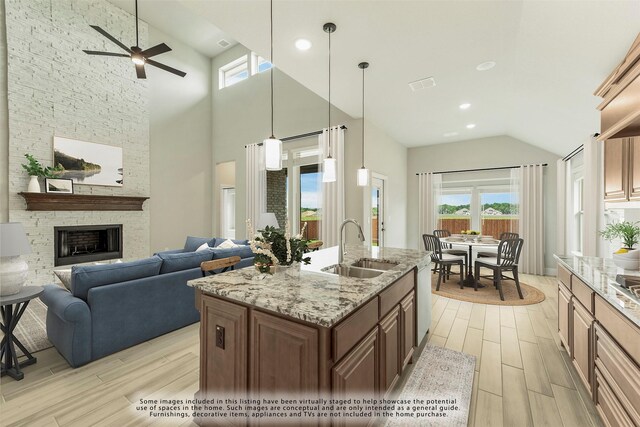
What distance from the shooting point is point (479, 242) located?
4.79 meters

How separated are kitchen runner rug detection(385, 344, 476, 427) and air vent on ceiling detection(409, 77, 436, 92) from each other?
3.08 m

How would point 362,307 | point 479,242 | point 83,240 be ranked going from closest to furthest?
point 362,307
point 479,242
point 83,240

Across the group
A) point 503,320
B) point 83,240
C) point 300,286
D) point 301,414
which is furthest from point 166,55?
point 503,320

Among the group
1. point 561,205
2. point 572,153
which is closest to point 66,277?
point 572,153

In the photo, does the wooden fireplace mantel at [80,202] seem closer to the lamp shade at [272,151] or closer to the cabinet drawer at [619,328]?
the lamp shade at [272,151]

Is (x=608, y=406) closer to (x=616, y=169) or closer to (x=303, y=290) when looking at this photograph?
(x=616, y=169)

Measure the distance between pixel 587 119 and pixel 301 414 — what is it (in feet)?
14.3

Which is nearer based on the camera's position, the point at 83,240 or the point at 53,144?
the point at 53,144

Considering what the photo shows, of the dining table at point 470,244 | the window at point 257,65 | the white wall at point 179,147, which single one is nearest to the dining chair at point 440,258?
the dining table at point 470,244

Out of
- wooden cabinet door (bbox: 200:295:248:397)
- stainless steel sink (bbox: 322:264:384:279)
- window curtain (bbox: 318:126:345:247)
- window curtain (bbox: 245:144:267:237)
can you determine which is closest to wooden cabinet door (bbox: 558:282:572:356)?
stainless steel sink (bbox: 322:264:384:279)

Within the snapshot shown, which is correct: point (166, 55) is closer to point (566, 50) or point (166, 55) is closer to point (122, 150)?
point (122, 150)

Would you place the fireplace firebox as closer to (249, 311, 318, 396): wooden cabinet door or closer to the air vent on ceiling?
(249, 311, 318, 396): wooden cabinet door

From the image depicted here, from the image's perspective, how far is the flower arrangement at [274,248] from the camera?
185 centimetres

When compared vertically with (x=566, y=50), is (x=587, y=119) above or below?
below
